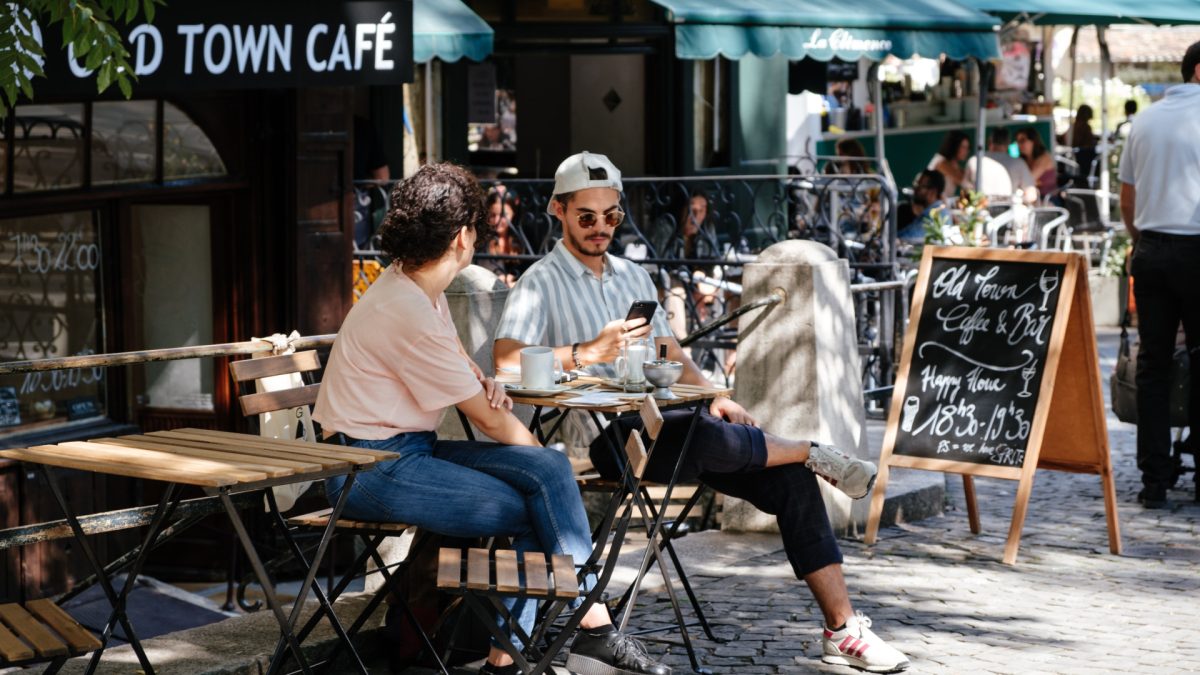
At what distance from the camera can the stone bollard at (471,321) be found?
7.01 meters

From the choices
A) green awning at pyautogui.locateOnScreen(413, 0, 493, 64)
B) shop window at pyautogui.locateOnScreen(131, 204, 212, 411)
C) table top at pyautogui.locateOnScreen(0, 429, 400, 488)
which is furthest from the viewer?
green awning at pyautogui.locateOnScreen(413, 0, 493, 64)

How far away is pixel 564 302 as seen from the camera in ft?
20.1

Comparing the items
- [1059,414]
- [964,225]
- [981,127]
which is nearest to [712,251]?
[964,225]

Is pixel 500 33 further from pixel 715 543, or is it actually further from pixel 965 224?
pixel 715 543

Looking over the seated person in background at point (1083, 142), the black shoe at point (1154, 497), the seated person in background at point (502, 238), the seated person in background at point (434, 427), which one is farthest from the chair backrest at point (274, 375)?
the seated person in background at point (1083, 142)

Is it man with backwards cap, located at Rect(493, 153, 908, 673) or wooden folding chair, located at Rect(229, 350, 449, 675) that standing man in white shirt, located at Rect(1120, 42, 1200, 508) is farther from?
wooden folding chair, located at Rect(229, 350, 449, 675)

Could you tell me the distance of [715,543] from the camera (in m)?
7.26

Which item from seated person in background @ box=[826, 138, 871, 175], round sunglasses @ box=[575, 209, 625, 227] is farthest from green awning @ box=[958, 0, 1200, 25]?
round sunglasses @ box=[575, 209, 625, 227]

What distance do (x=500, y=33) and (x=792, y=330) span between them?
7.92 metres

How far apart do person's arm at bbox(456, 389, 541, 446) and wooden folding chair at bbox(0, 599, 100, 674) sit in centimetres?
126

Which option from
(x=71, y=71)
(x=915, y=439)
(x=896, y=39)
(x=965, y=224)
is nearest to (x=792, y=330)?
(x=915, y=439)

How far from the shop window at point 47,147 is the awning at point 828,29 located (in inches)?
246

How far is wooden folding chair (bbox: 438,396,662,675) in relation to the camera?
459 cm

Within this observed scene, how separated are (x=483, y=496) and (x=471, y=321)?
211cm
